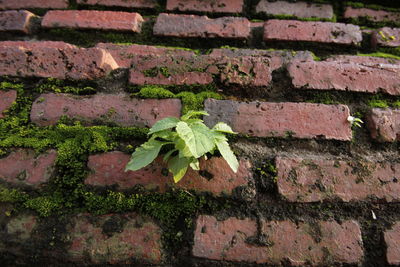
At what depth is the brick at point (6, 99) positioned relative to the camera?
86cm

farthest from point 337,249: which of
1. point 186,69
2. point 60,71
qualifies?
point 60,71

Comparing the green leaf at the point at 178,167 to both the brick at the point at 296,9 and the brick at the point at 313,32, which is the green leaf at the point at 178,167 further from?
the brick at the point at 296,9

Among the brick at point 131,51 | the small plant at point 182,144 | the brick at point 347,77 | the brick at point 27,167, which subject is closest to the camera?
the small plant at point 182,144

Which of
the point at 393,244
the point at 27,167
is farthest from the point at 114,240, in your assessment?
the point at 393,244

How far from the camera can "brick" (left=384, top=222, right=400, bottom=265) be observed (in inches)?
27.7

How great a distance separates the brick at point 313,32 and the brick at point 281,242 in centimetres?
62

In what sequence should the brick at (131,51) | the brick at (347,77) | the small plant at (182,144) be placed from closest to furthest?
the small plant at (182,144)
the brick at (347,77)
the brick at (131,51)

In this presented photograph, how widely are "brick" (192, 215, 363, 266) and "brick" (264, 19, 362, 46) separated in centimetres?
62

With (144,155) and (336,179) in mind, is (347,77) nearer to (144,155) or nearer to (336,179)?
(336,179)

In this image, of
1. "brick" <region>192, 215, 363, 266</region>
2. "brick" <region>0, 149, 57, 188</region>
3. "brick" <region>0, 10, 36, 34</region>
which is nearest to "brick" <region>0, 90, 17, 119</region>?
"brick" <region>0, 149, 57, 188</region>

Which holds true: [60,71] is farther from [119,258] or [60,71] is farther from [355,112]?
[355,112]

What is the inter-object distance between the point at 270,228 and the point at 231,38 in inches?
25.8

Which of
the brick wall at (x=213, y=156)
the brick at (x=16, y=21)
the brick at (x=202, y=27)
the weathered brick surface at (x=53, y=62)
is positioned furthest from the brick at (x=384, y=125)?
the brick at (x=16, y=21)

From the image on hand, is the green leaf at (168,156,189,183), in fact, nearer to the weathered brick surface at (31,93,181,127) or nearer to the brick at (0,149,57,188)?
the weathered brick surface at (31,93,181,127)
